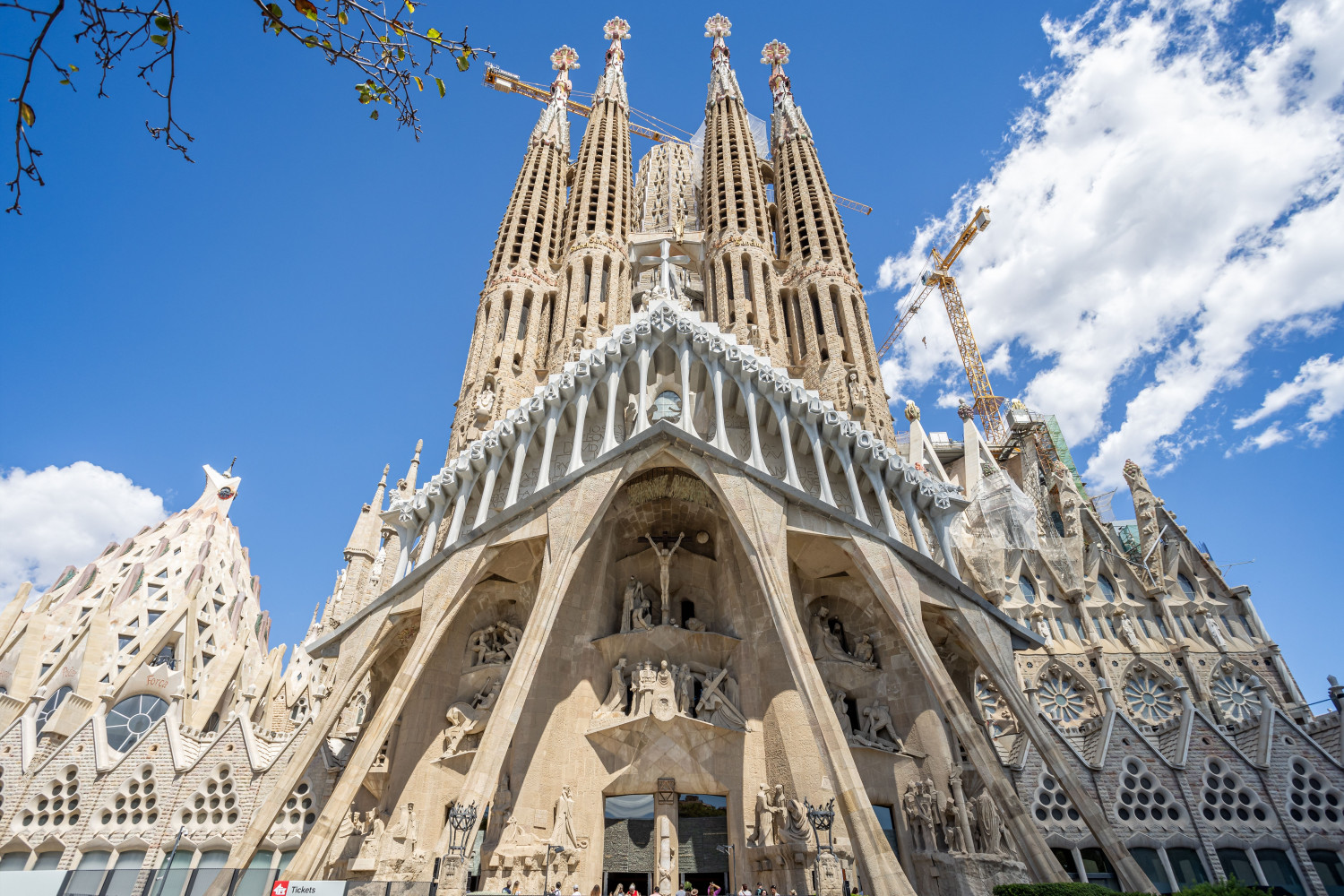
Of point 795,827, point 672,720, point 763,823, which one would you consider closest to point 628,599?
point 672,720

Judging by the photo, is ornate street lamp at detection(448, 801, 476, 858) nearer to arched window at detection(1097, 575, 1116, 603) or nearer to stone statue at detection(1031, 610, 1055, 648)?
stone statue at detection(1031, 610, 1055, 648)

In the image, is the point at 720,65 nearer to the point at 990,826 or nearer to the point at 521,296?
the point at 521,296

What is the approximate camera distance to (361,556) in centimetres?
2606

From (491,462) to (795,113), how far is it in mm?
23915

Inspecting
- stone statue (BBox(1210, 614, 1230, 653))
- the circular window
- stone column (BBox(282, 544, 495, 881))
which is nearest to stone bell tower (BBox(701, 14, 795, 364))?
the circular window

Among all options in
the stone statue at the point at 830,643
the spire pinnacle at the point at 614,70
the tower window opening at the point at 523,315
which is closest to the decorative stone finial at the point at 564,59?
the spire pinnacle at the point at 614,70

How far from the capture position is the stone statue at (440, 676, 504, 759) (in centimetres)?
1580

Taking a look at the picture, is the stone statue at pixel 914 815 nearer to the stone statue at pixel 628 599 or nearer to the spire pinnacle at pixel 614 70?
the stone statue at pixel 628 599

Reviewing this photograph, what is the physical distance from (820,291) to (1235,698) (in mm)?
20596

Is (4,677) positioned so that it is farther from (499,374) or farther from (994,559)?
(994,559)

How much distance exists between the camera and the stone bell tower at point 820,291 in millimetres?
21766

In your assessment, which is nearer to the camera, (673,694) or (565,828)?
(565,828)

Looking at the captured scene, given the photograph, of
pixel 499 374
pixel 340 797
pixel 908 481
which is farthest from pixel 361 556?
pixel 908 481

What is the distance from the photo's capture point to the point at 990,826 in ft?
43.5
